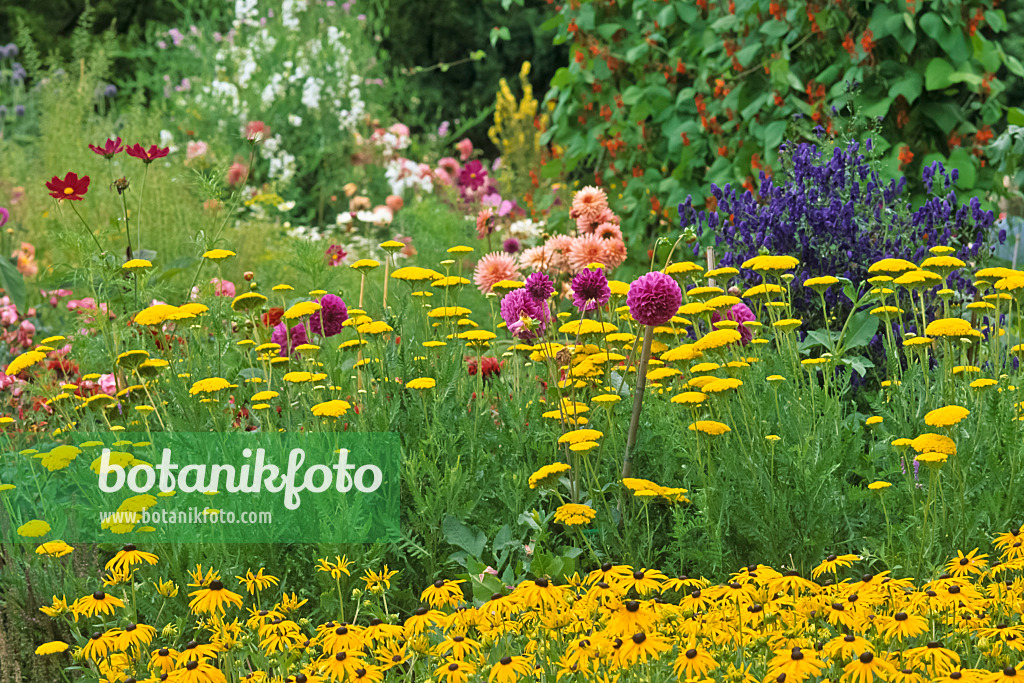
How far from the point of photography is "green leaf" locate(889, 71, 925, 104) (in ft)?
13.7

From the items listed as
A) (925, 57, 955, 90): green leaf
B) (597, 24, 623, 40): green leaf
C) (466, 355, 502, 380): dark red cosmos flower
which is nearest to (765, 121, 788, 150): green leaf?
(925, 57, 955, 90): green leaf

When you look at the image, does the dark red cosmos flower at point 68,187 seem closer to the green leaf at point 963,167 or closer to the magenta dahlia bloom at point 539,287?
the magenta dahlia bloom at point 539,287

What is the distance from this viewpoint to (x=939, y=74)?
4.08 meters

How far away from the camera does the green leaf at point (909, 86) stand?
417cm

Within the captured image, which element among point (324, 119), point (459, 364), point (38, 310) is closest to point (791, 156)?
point (459, 364)

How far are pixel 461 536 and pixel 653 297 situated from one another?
72 centimetres

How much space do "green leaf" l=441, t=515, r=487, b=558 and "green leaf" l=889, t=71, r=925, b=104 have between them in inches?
117

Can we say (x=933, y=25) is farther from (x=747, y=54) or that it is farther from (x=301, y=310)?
(x=301, y=310)

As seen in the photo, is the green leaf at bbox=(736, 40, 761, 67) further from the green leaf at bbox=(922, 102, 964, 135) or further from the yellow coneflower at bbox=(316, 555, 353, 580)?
the yellow coneflower at bbox=(316, 555, 353, 580)

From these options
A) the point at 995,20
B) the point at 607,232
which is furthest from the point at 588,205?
the point at 995,20

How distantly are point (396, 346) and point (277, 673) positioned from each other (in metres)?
1.31

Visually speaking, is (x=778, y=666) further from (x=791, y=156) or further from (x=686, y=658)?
(x=791, y=156)

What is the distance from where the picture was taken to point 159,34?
10.3 metres

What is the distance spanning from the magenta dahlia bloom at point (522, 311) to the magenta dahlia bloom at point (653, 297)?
0.38 metres
